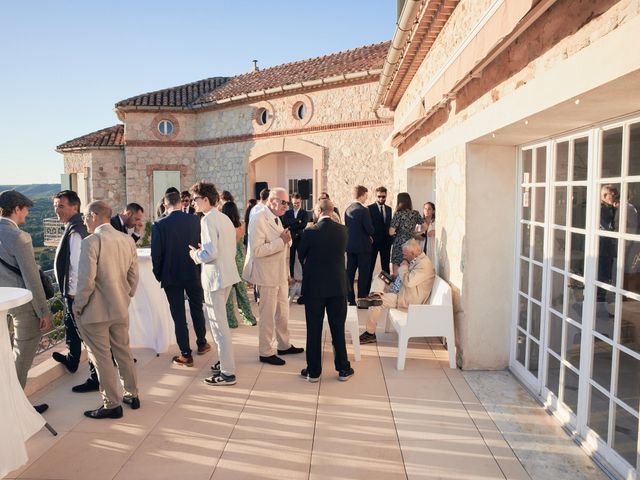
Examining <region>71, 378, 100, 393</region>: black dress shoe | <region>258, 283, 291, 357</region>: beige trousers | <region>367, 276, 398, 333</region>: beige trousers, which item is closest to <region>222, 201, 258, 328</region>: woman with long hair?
<region>258, 283, 291, 357</region>: beige trousers

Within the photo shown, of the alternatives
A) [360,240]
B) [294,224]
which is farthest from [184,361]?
[294,224]

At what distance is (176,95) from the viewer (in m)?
19.7

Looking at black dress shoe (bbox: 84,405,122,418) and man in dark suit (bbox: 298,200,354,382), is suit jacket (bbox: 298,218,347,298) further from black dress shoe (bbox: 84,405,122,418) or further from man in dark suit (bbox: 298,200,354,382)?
black dress shoe (bbox: 84,405,122,418)

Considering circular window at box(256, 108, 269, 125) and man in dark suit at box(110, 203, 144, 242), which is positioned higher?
circular window at box(256, 108, 269, 125)

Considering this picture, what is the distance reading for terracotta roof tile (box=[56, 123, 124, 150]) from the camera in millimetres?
20391

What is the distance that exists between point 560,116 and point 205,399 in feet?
11.7

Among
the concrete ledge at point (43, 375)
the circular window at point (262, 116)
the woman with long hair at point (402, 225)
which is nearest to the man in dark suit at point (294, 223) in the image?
the woman with long hair at point (402, 225)

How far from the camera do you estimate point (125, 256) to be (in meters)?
4.22

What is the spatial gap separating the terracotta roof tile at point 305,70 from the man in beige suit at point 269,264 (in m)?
9.32

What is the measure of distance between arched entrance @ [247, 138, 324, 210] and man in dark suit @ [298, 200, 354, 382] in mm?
10953

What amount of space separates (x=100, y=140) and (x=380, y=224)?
15.7 meters

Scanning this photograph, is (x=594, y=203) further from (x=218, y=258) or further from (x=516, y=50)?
→ (x=218, y=258)

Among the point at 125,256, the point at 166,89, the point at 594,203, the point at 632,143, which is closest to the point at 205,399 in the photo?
the point at 125,256

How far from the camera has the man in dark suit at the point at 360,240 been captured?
303 inches
